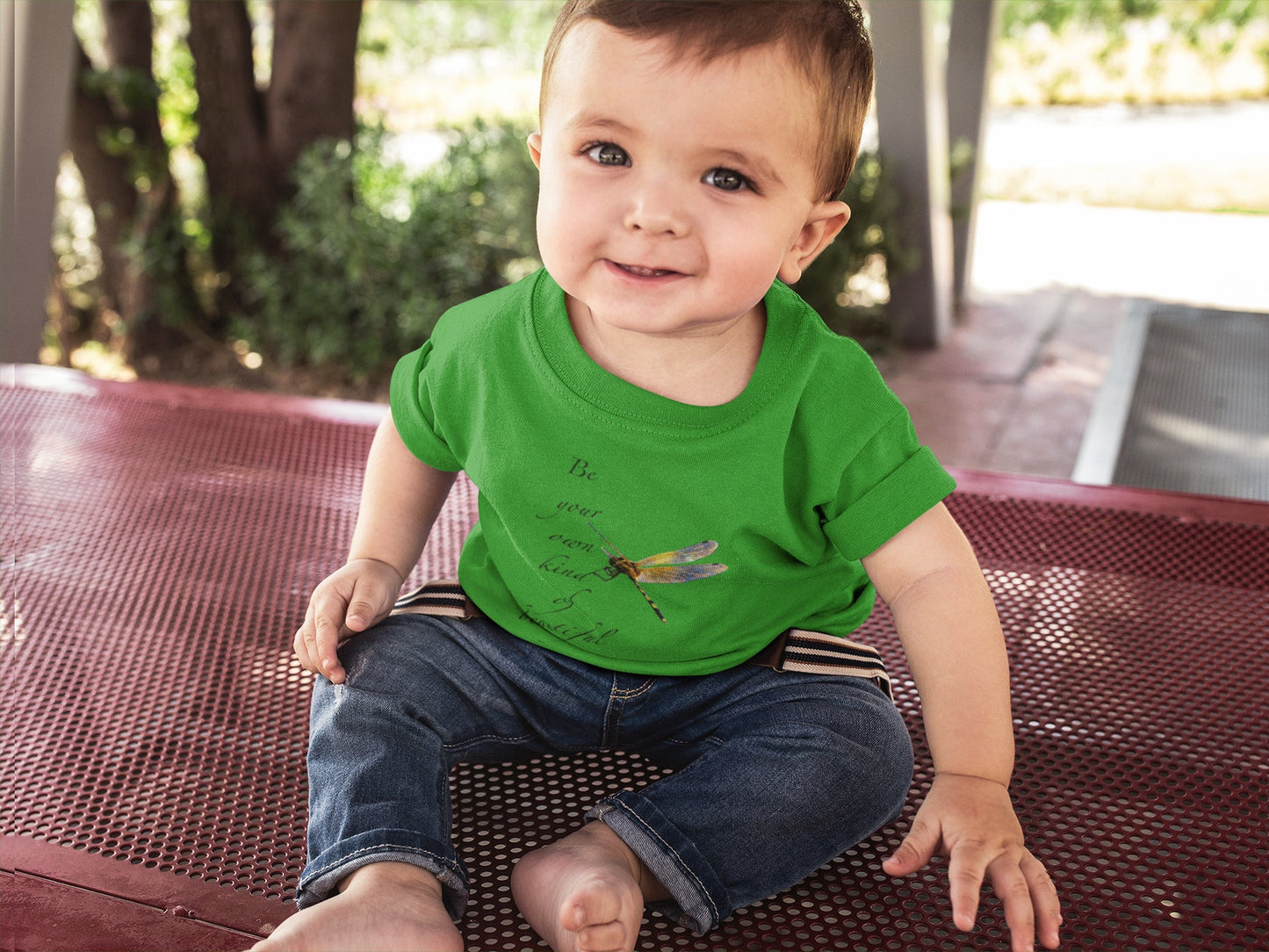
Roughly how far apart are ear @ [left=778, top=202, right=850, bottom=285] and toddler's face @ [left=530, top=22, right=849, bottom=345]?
0.04 meters

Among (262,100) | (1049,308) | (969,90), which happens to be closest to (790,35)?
(262,100)

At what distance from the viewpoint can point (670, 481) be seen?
1.16m

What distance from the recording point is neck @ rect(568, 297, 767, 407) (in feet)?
3.85

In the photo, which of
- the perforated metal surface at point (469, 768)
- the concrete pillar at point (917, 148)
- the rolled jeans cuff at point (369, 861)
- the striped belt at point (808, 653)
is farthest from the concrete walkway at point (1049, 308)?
the rolled jeans cuff at point (369, 861)

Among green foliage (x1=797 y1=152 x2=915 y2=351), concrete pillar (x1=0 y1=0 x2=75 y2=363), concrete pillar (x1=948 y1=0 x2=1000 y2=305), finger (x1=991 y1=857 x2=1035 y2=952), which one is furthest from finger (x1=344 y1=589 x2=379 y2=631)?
concrete pillar (x1=948 y1=0 x2=1000 y2=305)

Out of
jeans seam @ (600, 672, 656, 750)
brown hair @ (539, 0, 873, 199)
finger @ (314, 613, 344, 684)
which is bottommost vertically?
jeans seam @ (600, 672, 656, 750)

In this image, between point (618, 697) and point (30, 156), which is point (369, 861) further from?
point (30, 156)

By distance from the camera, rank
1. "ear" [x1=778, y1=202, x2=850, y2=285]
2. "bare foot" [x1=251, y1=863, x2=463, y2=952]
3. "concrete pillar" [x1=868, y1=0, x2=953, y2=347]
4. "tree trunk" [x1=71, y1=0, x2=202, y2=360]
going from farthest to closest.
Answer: "tree trunk" [x1=71, y1=0, x2=202, y2=360], "concrete pillar" [x1=868, y1=0, x2=953, y2=347], "ear" [x1=778, y1=202, x2=850, y2=285], "bare foot" [x1=251, y1=863, x2=463, y2=952]

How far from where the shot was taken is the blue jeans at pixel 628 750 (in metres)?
1.04

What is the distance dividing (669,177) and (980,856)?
2.03 ft

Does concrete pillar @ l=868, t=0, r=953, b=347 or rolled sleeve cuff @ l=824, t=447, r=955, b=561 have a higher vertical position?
rolled sleeve cuff @ l=824, t=447, r=955, b=561

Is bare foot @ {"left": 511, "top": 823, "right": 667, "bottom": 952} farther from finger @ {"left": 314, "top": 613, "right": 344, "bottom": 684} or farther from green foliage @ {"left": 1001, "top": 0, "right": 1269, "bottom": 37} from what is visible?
green foliage @ {"left": 1001, "top": 0, "right": 1269, "bottom": 37}

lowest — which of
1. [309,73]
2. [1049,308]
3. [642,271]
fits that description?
[1049,308]

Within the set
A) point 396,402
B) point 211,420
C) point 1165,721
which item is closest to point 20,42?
point 211,420
